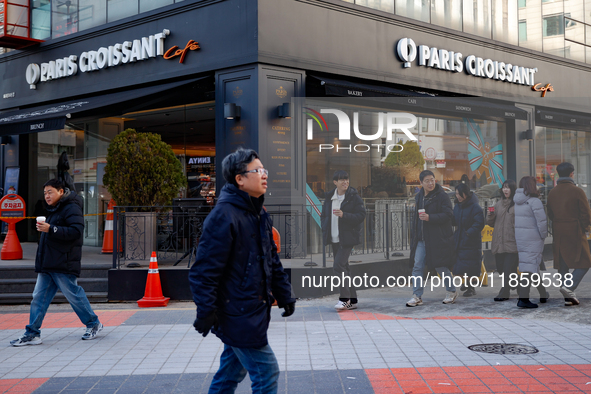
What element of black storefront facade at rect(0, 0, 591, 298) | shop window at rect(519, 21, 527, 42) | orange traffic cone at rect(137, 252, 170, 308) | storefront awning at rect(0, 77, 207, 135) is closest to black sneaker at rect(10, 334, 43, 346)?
orange traffic cone at rect(137, 252, 170, 308)

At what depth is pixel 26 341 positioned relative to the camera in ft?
21.4

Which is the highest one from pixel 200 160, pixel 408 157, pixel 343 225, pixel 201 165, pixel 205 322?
pixel 200 160

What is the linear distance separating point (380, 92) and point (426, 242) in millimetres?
5260

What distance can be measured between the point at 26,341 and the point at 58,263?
963 mm

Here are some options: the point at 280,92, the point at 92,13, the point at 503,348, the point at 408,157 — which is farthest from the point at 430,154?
the point at 92,13

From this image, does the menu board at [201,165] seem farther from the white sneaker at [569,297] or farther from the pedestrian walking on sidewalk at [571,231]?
the white sneaker at [569,297]

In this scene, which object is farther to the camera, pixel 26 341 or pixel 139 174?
pixel 139 174

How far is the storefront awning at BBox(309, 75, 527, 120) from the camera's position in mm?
11975

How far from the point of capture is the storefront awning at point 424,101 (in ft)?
39.3

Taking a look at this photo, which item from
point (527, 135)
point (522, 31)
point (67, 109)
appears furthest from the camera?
point (522, 31)

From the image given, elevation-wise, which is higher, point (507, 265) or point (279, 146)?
point (279, 146)

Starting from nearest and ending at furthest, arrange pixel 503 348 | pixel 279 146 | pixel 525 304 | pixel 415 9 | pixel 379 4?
pixel 503 348
pixel 525 304
pixel 279 146
pixel 379 4
pixel 415 9

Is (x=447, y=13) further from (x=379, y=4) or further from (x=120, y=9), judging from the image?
(x=120, y=9)

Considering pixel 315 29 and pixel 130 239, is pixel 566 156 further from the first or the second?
pixel 130 239
